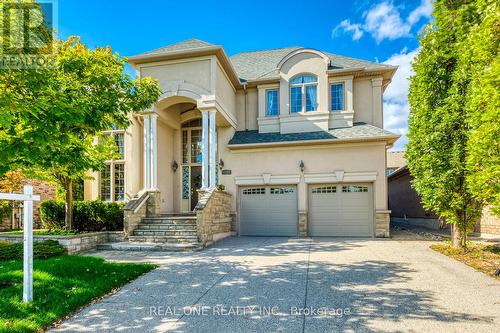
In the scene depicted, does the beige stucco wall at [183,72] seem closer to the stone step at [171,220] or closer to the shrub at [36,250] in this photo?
the stone step at [171,220]

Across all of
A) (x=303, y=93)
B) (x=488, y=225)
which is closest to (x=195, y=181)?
(x=303, y=93)

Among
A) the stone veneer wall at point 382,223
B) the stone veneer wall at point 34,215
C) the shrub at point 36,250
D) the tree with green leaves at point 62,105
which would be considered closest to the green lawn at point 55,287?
the shrub at point 36,250

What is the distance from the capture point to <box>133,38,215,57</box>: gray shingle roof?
36.0ft

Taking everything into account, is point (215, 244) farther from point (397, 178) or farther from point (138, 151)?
point (397, 178)

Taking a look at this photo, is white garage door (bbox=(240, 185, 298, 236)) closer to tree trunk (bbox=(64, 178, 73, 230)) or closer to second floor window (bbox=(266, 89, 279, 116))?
second floor window (bbox=(266, 89, 279, 116))

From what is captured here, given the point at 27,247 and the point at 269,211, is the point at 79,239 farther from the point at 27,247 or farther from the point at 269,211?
the point at 269,211

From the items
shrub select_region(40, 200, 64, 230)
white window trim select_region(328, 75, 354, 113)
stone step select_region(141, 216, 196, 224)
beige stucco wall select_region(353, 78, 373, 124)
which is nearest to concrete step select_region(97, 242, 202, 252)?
stone step select_region(141, 216, 196, 224)

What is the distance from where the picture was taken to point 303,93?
13.1 metres

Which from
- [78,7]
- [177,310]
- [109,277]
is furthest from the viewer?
[78,7]

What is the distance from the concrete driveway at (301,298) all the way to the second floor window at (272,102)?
787 cm

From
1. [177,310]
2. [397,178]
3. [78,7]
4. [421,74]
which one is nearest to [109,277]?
[177,310]

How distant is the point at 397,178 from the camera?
18938 mm

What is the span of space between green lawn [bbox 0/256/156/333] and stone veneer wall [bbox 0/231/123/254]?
5.04 feet

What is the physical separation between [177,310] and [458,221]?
7993mm
